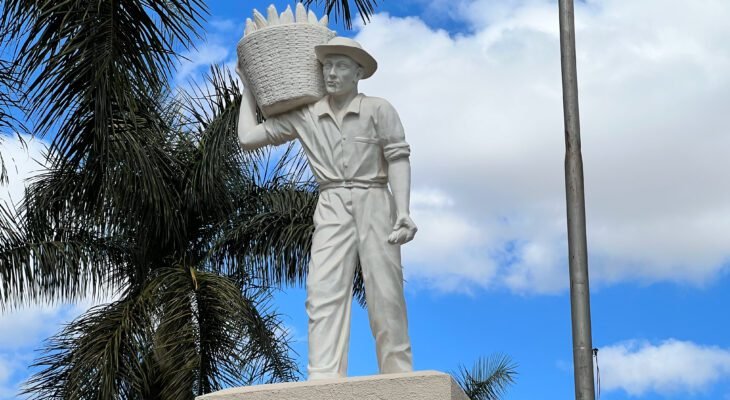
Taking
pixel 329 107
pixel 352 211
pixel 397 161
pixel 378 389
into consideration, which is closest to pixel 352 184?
pixel 352 211

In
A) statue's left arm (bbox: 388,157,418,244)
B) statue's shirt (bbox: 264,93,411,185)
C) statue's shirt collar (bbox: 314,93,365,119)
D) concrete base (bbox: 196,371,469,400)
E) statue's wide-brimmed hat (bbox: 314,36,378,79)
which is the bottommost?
concrete base (bbox: 196,371,469,400)

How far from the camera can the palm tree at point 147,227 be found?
34.8 ft

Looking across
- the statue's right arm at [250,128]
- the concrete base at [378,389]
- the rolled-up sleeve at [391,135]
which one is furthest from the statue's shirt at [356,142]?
the concrete base at [378,389]

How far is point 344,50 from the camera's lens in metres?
7.52

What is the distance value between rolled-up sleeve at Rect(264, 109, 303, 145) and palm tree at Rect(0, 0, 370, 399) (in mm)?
3007

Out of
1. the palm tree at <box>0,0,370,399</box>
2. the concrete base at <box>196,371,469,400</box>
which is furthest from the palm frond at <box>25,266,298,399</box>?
the concrete base at <box>196,371,469,400</box>

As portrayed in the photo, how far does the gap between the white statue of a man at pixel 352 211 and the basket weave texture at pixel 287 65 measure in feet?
0.26

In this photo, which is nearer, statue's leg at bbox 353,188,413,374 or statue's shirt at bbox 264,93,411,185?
statue's leg at bbox 353,188,413,374

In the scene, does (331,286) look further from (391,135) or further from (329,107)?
(329,107)

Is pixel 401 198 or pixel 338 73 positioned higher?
pixel 338 73

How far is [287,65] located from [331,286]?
1.34m

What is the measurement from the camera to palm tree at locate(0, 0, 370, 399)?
10.6m

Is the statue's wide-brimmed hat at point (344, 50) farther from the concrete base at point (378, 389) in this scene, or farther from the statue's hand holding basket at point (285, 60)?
the concrete base at point (378, 389)

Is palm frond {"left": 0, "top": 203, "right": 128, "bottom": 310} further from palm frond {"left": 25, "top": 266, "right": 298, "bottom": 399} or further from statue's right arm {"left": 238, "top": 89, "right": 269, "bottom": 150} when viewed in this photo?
statue's right arm {"left": 238, "top": 89, "right": 269, "bottom": 150}
